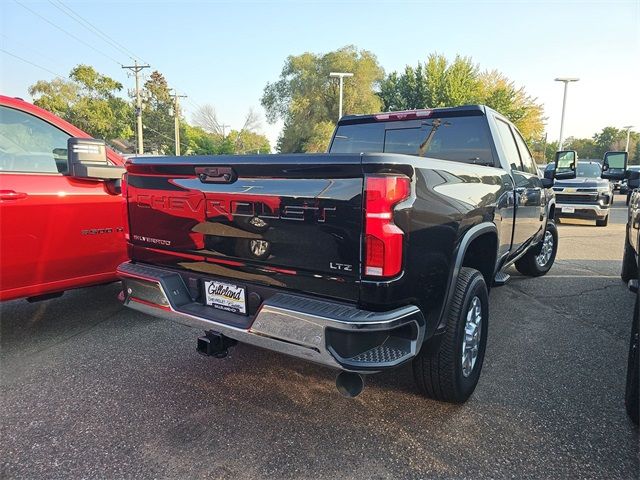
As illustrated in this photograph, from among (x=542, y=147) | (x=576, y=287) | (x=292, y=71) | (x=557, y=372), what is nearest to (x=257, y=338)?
(x=557, y=372)

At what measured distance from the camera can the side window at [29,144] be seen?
11.5 feet

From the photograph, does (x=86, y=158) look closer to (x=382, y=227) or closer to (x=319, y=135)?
(x=382, y=227)

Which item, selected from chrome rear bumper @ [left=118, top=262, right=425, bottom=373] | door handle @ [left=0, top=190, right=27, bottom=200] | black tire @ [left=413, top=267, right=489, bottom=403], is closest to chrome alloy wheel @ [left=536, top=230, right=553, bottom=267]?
black tire @ [left=413, top=267, right=489, bottom=403]

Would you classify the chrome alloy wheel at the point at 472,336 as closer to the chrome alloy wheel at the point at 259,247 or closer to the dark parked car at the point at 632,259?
the dark parked car at the point at 632,259

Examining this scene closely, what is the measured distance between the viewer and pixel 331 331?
6.61 feet

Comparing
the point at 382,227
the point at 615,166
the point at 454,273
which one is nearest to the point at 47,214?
the point at 382,227

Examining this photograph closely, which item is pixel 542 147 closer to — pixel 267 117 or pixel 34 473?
pixel 267 117

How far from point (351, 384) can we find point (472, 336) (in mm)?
1073

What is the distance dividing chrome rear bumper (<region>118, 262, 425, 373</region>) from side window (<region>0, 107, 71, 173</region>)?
227 centimetres

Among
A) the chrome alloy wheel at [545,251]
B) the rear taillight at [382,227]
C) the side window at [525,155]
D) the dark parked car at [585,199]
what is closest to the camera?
the rear taillight at [382,227]

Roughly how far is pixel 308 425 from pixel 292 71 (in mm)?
46823

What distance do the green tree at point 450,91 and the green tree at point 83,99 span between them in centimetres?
2817

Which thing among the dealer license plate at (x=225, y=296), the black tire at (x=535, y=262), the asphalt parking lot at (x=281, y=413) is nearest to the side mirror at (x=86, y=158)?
the asphalt parking lot at (x=281, y=413)

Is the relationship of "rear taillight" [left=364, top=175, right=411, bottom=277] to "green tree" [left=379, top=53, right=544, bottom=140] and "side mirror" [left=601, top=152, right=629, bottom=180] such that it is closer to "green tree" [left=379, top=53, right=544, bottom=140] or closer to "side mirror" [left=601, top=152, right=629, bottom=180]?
"side mirror" [left=601, top=152, right=629, bottom=180]
